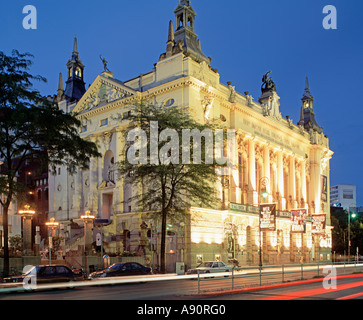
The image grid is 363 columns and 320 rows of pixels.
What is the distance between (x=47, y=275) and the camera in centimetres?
2670

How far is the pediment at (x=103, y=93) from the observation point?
55.9m

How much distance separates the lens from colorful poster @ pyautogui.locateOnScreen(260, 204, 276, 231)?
39594mm

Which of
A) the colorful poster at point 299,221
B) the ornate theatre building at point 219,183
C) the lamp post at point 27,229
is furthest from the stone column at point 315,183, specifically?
the lamp post at point 27,229

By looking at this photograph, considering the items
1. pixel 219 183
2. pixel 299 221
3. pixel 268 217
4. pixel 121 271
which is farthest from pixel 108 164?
pixel 121 271

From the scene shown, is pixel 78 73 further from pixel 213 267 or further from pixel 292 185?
pixel 213 267

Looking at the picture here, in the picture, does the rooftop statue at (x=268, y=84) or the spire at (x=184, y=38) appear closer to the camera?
the spire at (x=184, y=38)

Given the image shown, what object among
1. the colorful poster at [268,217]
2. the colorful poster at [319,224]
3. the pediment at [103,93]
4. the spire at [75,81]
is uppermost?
the spire at [75,81]

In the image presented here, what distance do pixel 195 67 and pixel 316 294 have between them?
35852 millimetres

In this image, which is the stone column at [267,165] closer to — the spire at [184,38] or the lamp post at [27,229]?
the spire at [184,38]

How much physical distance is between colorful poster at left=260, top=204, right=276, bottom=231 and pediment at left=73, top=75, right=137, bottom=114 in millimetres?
22088

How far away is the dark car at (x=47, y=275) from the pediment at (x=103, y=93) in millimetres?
30071

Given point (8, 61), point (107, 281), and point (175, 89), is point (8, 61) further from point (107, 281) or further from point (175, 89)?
point (175, 89)
